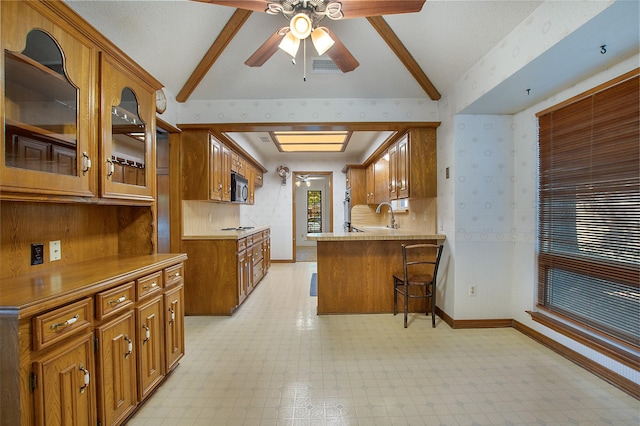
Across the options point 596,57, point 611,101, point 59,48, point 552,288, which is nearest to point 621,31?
point 596,57

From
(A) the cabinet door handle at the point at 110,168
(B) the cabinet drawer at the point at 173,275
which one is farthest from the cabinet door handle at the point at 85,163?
(B) the cabinet drawer at the point at 173,275

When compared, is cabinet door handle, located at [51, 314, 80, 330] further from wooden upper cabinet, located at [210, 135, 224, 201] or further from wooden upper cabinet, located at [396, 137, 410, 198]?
wooden upper cabinet, located at [396, 137, 410, 198]

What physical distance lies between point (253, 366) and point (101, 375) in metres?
1.11

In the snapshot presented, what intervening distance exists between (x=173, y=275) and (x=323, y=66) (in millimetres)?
2455

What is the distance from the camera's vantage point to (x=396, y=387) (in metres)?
1.97

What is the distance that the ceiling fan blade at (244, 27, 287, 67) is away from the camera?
193 cm

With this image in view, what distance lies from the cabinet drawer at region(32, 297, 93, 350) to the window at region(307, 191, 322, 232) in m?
8.84

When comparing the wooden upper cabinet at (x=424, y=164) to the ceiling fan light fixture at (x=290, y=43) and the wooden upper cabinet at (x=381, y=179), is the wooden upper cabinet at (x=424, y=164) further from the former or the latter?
the ceiling fan light fixture at (x=290, y=43)

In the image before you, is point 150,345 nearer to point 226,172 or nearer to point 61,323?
point 61,323

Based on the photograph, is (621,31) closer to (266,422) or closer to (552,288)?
(552,288)

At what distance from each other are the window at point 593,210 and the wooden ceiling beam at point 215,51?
9.44 ft

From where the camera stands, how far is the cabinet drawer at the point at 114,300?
4.50ft

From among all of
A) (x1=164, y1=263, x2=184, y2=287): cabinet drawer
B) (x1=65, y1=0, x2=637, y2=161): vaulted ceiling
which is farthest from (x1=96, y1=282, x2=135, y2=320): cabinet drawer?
(x1=65, y1=0, x2=637, y2=161): vaulted ceiling

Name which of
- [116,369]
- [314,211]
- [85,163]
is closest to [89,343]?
[116,369]
